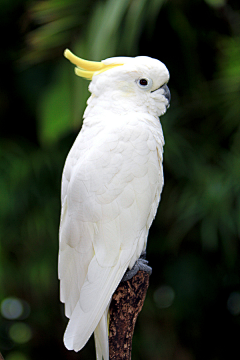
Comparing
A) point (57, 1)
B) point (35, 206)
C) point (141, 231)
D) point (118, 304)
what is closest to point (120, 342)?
point (118, 304)

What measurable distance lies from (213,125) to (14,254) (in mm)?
1041

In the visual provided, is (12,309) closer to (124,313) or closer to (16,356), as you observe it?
Result: (16,356)

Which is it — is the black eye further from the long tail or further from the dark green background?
the long tail

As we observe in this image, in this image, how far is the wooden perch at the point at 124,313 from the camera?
2.86 feet

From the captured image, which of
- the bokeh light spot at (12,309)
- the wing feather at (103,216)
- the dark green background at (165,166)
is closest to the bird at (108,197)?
→ the wing feather at (103,216)

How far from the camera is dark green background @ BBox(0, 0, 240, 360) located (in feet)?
4.39

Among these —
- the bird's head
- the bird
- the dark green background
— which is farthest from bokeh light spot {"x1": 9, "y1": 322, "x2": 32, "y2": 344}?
the bird's head

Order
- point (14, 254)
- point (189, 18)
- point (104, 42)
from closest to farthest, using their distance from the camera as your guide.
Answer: point (104, 42) → point (189, 18) → point (14, 254)

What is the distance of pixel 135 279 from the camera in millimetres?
875

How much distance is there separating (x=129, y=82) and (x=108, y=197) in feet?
0.95

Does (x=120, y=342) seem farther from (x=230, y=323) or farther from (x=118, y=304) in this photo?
(x=230, y=323)

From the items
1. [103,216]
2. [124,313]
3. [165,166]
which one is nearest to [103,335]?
[124,313]

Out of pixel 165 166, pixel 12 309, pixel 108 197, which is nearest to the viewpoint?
pixel 108 197

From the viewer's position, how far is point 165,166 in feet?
4.99
